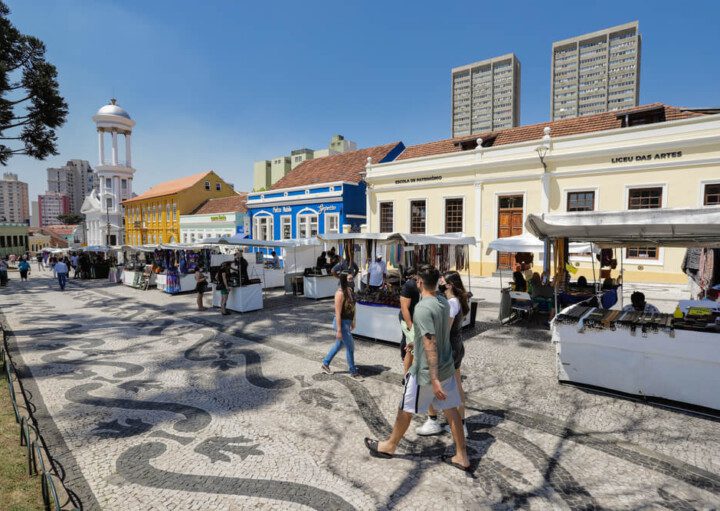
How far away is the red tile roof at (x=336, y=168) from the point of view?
93.7 feet

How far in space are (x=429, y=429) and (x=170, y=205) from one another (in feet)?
165

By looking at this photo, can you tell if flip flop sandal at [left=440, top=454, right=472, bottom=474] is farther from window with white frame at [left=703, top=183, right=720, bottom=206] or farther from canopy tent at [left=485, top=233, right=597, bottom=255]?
window with white frame at [left=703, top=183, right=720, bottom=206]

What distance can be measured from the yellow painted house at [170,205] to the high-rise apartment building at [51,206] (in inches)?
5815

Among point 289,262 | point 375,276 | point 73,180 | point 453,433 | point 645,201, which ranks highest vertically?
point 73,180

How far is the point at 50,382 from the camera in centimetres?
616

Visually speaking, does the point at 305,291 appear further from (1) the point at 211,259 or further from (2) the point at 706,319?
(2) the point at 706,319

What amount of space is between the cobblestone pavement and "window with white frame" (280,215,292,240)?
72.9ft

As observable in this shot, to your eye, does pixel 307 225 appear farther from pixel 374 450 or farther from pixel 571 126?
pixel 374 450

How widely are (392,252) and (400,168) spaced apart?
37.1 feet

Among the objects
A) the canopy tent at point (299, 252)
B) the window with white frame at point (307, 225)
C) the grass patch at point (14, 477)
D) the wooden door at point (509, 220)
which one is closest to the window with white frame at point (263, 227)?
the window with white frame at point (307, 225)

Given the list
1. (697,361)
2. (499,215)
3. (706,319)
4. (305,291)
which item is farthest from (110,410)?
(499,215)

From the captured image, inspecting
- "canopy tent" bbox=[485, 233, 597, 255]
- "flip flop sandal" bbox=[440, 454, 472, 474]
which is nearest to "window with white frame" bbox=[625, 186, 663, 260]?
"canopy tent" bbox=[485, 233, 597, 255]

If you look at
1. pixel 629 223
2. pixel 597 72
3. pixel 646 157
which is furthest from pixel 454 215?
pixel 597 72

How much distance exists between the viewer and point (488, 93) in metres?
137
